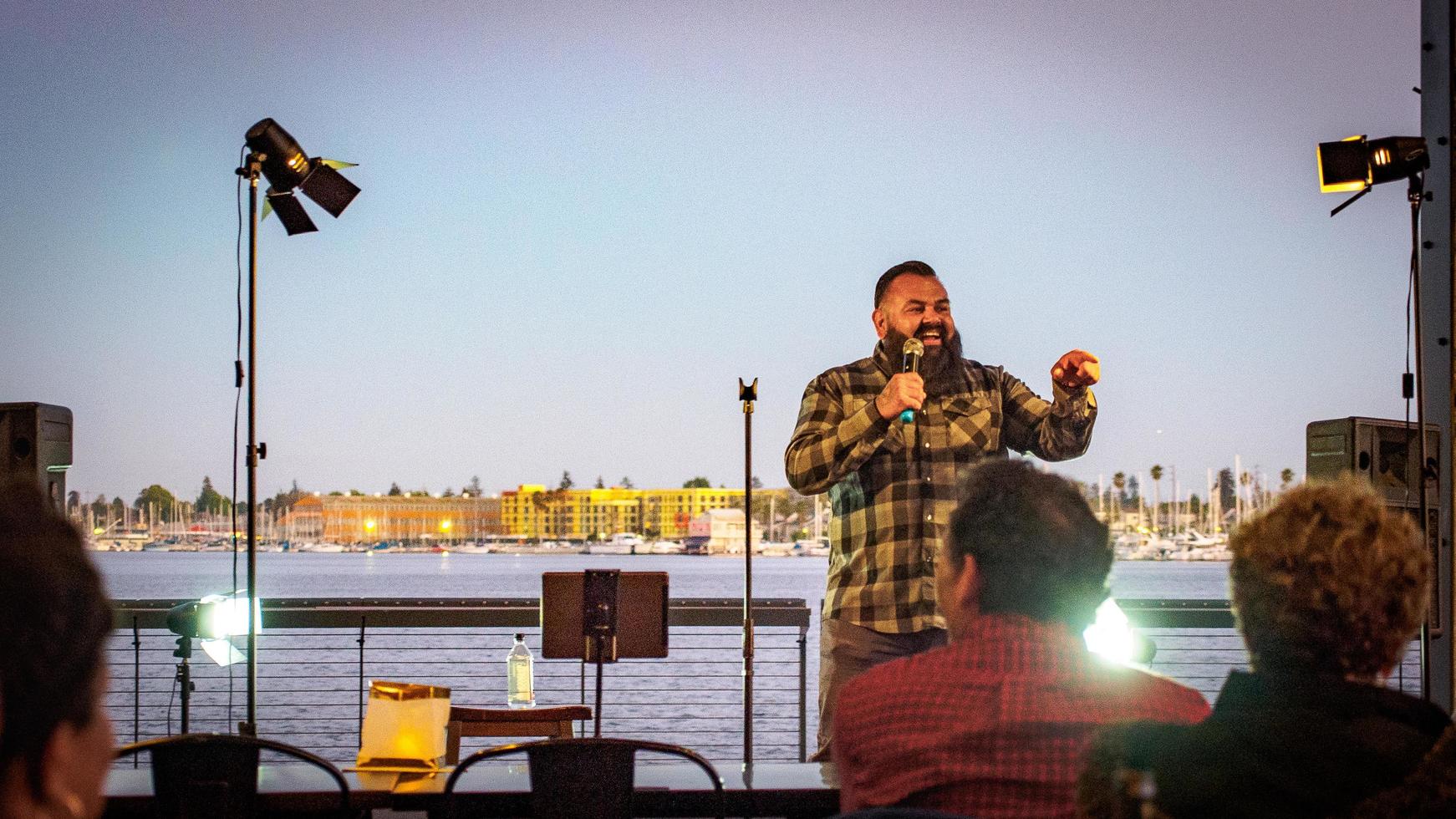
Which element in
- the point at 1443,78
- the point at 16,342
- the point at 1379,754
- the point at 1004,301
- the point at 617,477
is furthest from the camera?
the point at 617,477

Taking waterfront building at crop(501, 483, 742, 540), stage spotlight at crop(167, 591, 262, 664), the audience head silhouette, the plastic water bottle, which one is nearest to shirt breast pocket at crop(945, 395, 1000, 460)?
the audience head silhouette

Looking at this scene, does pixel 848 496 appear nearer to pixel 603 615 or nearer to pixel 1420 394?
pixel 603 615

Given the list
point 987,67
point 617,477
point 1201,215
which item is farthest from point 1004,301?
point 617,477

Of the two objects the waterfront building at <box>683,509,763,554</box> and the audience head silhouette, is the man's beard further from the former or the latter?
the waterfront building at <box>683,509,763,554</box>

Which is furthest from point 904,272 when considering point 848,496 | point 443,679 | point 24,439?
point 443,679

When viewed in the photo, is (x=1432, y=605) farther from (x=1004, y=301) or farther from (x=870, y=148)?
(x=870, y=148)

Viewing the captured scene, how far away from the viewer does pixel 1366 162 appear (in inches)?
150

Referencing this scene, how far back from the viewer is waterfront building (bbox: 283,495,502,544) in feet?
240

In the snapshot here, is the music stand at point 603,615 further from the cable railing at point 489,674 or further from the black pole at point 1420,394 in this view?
the black pole at point 1420,394

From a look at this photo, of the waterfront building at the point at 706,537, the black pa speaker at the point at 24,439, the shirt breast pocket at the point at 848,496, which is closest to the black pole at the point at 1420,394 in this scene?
the shirt breast pocket at the point at 848,496

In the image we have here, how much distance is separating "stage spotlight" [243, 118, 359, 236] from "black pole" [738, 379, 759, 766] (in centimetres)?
165

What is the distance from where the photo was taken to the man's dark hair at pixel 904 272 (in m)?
3.18

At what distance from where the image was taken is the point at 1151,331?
8617 millimetres

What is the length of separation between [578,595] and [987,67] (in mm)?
5025
